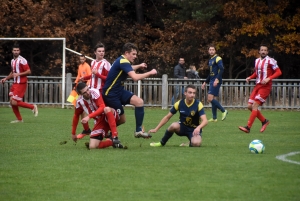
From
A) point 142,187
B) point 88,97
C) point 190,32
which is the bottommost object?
point 142,187

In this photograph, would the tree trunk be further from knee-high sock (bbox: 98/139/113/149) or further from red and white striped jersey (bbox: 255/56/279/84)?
knee-high sock (bbox: 98/139/113/149)

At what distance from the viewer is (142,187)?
27.3 ft

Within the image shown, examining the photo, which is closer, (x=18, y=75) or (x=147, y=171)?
(x=147, y=171)

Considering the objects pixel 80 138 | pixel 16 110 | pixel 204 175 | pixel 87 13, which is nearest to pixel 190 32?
pixel 87 13

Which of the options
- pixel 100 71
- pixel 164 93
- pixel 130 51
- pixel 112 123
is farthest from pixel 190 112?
pixel 164 93

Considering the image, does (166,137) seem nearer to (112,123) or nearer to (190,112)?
(190,112)

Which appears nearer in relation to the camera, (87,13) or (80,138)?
(80,138)

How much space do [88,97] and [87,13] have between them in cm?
2593

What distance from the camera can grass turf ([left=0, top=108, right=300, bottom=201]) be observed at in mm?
7941

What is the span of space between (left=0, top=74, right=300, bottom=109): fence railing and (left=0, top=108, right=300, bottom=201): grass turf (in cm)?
1521

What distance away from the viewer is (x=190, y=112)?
12.7 metres

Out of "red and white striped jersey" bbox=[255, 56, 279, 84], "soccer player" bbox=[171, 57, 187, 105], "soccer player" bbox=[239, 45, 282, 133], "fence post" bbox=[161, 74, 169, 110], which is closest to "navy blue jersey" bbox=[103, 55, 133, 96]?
"soccer player" bbox=[239, 45, 282, 133]

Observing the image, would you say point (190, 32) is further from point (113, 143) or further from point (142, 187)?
point (142, 187)

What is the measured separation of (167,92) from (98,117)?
17.6m
